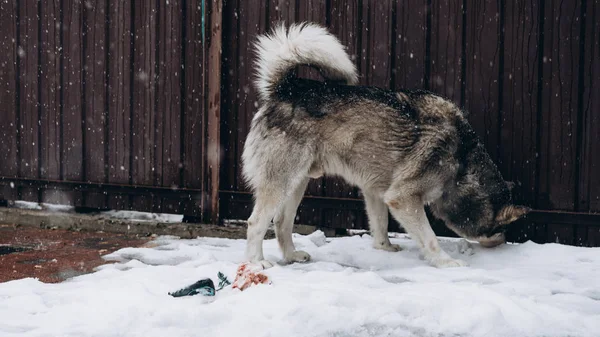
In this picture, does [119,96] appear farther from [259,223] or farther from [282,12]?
[259,223]

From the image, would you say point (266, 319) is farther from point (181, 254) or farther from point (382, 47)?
point (382, 47)

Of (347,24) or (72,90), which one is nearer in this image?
(347,24)

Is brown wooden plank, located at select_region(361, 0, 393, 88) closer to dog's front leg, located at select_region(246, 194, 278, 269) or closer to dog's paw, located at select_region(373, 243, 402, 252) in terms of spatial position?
dog's paw, located at select_region(373, 243, 402, 252)

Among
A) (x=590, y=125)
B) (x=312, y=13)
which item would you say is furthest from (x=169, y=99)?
(x=590, y=125)

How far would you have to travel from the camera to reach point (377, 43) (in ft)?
19.1

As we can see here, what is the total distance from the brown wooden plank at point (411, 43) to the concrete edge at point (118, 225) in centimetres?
161

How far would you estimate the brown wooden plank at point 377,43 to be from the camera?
18.9 feet

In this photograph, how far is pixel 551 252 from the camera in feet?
16.5

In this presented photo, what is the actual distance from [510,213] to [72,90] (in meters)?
4.84

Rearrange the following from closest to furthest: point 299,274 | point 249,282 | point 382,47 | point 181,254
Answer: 1. point 249,282
2. point 299,274
3. point 181,254
4. point 382,47

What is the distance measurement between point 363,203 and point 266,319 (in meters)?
2.74

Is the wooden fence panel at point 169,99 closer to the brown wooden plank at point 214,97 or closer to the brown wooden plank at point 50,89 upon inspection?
the brown wooden plank at point 214,97

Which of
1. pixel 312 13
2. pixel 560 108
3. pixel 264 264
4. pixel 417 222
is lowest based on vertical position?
pixel 264 264

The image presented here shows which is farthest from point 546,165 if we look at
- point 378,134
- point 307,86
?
point 307,86
